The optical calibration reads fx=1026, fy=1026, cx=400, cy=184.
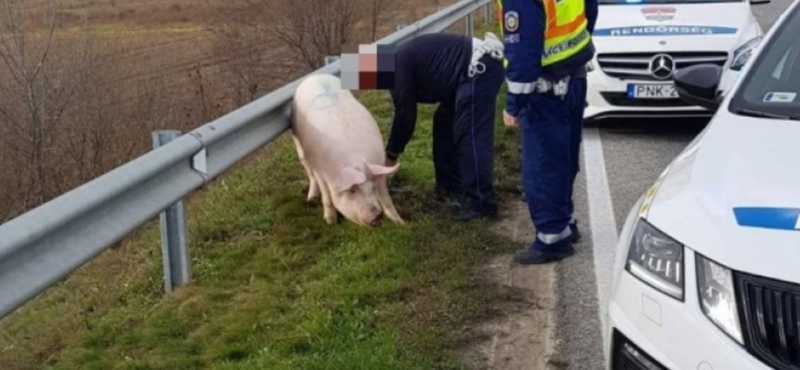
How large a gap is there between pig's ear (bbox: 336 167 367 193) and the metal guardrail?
518mm

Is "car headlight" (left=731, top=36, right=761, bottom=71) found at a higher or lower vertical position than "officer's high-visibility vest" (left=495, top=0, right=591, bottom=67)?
lower

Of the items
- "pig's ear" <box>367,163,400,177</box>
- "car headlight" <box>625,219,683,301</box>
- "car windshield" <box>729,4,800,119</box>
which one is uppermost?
"car windshield" <box>729,4,800,119</box>

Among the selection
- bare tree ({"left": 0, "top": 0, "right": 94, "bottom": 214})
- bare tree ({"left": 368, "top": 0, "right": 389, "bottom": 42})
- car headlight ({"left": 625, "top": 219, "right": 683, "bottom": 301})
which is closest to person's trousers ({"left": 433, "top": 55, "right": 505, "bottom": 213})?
car headlight ({"left": 625, "top": 219, "right": 683, "bottom": 301})

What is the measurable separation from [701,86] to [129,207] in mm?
2644

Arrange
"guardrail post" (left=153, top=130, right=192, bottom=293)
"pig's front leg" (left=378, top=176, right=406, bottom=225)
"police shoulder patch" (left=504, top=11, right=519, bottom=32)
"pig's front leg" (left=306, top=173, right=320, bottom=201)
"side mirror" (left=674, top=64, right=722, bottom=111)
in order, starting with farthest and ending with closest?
1. "pig's front leg" (left=306, top=173, right=320, bottom=201)
2. "pig's front leg" (left=378, top=176, right=406, bottom=225)
3. "police shoulder patch" (left=504, top=11, right=519, bottom=32)
4. "guardrail post" (left=153, top=130, right=192, bottom=293)
5. "side mirror" (left=674, top=64, right=722, bottom=111)

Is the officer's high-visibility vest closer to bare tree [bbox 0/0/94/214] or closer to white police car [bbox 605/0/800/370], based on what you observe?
white police car [bbox 605/0/800/370]

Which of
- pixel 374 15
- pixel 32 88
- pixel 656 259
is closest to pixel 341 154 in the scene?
pixel 656 259

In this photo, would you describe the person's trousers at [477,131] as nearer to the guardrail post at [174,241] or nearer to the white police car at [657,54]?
the guardrail post at [174,241]

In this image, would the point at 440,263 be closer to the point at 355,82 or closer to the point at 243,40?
the point at 355,82

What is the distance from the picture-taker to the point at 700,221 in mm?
3213

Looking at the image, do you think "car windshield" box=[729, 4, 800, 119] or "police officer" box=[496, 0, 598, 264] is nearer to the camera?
"car windshield" box=[729, 4, 800, 119]

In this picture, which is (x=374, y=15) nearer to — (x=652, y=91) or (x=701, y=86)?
(x=652, y=91)

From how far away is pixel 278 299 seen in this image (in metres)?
5.19

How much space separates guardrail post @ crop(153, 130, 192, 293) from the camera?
5215mm
